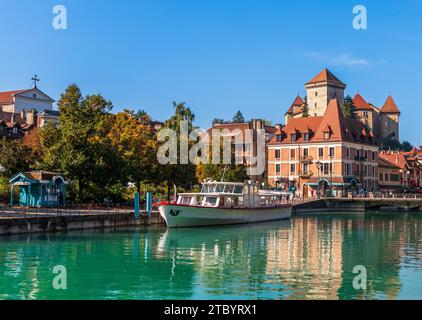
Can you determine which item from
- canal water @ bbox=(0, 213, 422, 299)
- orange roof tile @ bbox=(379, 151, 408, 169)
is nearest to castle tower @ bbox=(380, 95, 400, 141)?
orange roof tile @ bbox=(379, 151, 408, 169)

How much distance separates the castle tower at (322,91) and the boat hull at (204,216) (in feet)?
297

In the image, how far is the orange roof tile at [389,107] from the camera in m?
181

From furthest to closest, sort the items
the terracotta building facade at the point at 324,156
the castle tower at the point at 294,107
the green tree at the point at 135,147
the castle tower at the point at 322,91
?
the castle tower at the point at 294,107 < the castle tower at the point at 322,91 < the terracotta building facade at the point at 324,156 < the green tree at the point at 135,147

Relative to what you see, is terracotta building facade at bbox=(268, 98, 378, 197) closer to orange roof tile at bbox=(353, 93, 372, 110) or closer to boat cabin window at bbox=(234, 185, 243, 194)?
boat cabin window at bbox=(234, 185, 243, 194)

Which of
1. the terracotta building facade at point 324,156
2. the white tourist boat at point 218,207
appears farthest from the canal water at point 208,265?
the terracotta building facade at point 324,156

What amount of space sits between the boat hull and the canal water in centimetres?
355

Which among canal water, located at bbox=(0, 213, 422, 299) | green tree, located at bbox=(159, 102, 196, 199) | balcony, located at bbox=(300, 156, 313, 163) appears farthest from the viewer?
balcony, located at bbox=(300, 156, 313, 163)

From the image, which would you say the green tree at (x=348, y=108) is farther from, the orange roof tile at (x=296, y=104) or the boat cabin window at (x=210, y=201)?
the boat cabin window at (x=210, y=201)

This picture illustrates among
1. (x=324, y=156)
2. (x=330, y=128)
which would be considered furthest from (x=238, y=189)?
(x=330, y=128)

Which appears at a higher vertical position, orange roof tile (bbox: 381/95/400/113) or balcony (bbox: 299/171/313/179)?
orange roof tile (bbox: 381/95/400/113)

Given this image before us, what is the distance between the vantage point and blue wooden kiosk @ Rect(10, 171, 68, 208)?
155ft
